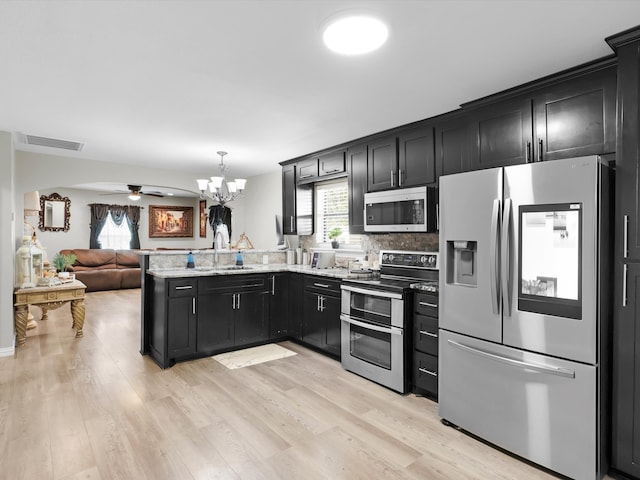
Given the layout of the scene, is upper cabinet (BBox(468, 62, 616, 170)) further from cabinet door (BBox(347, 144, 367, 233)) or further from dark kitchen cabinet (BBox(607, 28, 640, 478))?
A: cabinet door (BBox(347, 144, 367, 233))

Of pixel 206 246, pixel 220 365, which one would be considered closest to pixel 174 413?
pixel 220 365

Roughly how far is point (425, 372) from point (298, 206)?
287cm

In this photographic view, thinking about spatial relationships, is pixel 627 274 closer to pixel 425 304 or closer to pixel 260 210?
pixel 425 304

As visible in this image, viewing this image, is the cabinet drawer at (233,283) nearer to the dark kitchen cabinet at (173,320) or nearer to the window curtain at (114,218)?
the dark kitchen cabinet at (173,320)

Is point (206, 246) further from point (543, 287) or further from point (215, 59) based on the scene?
point (543, 287)

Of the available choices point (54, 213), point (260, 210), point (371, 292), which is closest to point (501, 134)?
point (371, 292)

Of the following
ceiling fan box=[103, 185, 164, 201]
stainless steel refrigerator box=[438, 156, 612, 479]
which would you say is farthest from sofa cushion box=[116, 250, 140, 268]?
stainless steel refrigerator box=[438, 156, 612, 479]

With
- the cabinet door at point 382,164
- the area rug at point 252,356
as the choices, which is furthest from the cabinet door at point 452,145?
the area rug at point 252,356

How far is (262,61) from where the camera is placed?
2.31 metres

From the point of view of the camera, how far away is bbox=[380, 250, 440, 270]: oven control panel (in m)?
3.31

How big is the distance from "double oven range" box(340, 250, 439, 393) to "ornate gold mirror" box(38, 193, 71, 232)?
8.76 meters

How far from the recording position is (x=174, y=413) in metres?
2.71

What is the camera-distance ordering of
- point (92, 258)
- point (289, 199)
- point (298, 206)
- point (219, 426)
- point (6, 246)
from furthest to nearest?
point (92, 258) → point (289, 199) → point (298, 206) → point (6, 246) → point (219, 426)

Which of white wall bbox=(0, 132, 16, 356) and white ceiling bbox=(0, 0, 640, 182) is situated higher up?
white ceiling bbox=(0, 0, 640, 182)
